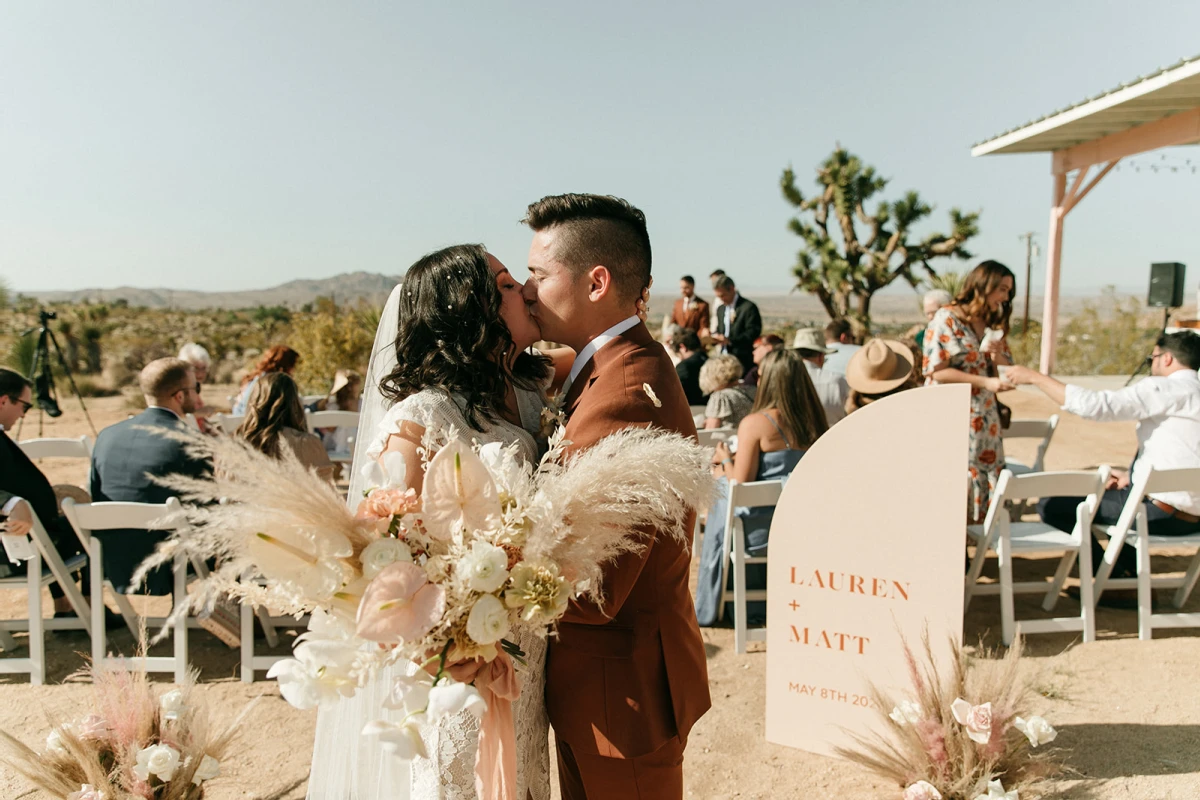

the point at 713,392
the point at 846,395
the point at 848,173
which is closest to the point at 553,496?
the point at 713,392

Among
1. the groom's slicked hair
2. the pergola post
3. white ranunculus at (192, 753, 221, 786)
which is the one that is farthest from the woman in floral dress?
the pergola post

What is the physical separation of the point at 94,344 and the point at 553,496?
27.1 metres

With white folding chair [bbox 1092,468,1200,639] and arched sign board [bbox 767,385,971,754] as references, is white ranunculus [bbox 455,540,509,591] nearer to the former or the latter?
arched sign board [bbox 767,385,971,754]

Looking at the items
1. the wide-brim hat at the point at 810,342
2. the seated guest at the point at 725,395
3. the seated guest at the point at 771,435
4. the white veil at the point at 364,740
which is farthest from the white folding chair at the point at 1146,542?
the white veil at the point at 364,740

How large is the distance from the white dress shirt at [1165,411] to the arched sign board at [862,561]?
217cm

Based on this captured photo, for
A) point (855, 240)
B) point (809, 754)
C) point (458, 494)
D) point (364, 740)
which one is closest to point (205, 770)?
point (364, 740)

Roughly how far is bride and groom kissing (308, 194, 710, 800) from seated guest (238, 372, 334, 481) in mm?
2648

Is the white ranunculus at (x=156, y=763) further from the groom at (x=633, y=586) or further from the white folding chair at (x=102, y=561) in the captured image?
the groom at (x=633, y=586)

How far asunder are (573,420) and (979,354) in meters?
4.05

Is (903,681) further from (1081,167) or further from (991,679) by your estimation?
(1081,167)

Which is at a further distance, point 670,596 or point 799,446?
point 799,446

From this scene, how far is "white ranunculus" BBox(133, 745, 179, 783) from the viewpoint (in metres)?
2.55

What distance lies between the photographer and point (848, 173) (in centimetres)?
2547

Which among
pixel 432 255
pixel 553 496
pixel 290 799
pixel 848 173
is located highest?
pixel 848 173
